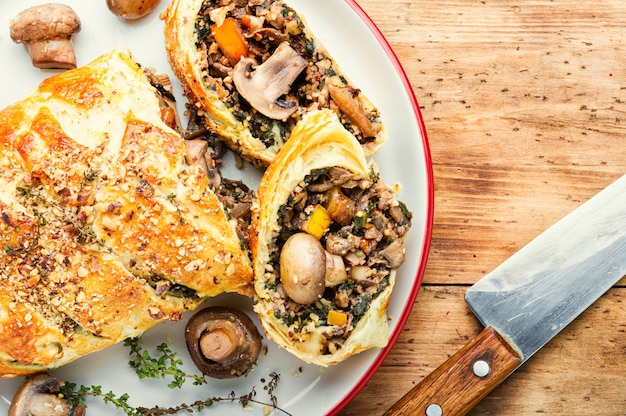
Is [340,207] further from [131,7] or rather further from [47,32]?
[47,32]

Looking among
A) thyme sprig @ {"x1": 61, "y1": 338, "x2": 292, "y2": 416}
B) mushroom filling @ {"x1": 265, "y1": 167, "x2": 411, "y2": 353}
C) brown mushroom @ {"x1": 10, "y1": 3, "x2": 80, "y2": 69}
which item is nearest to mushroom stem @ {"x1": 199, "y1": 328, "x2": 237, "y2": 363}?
thyme sprig @ {"x1": 61, "y1": 338, "x2": 292, "y2": 416}

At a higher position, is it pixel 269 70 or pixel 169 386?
pixel 269 70

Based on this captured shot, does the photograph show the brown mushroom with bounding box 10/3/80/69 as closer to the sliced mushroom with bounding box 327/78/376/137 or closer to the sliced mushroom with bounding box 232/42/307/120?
the sliced mushroom with bounding box 232/42/307/120

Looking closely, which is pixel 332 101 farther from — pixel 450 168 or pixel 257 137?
pixel 450 168

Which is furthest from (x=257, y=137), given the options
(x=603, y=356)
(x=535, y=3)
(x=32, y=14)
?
(x=603, y=356)

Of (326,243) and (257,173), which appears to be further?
(257,173)

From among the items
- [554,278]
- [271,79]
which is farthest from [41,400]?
[554,278]

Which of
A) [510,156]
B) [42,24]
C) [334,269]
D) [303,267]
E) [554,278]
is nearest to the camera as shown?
[303,267]
